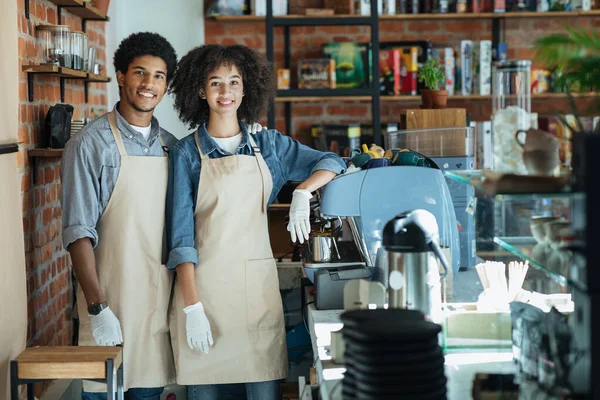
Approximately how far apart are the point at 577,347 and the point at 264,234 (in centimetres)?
145

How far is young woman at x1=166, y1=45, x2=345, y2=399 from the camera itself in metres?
2.58

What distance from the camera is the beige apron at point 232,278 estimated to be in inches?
102

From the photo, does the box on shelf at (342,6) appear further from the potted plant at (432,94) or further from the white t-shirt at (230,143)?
the white t-shirt at (230,143)

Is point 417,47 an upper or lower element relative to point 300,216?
upper

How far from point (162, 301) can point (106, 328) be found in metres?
0.21

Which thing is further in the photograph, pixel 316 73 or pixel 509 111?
pixel 316 73

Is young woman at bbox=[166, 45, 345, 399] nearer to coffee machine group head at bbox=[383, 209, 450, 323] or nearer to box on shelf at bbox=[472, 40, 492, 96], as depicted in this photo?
coffee machine group head at bbox=[383, 209, 450, 323]

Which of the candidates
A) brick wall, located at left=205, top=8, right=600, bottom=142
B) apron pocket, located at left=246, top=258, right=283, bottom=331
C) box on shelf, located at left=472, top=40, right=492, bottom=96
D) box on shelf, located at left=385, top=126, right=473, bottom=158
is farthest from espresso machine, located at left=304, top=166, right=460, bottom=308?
brick wall, located at left=205, top=8, right=600, bottom=142

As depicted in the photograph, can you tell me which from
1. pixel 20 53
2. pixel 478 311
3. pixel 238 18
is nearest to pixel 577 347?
pixel 478 311

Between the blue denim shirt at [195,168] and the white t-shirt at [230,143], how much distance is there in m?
0.02

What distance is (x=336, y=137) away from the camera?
531 cm

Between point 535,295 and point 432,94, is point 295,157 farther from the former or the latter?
point 432,94

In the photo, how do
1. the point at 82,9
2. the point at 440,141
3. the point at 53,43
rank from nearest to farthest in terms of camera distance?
1. the point at 53,43
2. the point at 440,141
3. the point at 82,9

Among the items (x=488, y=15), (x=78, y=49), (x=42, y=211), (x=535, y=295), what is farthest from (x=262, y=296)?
(x=488, y=15)
